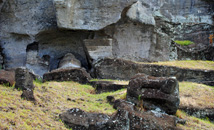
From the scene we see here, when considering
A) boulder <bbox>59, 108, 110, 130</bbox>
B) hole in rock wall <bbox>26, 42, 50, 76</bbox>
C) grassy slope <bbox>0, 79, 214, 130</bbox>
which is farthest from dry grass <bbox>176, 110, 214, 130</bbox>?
hole in rock wall <bbox>26, 42, 50, 76</bbox>

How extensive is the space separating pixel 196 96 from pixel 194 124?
2.14 meters

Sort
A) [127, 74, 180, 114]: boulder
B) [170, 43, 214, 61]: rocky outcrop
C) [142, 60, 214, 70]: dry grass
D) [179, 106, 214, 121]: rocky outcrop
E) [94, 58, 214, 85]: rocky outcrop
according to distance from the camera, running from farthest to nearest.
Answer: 1. [170, 43, 214, 61]: rocky outcrop
2. [142, 60, 214, 70]: dry grass
3. [94, 58, 214, 85]: rocky outcrop
4. [179, 106, 214, 121]: rocky outcrop
5. [127, 74, 180, 114]: boulder

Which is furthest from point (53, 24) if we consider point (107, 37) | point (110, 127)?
point (110, 127)

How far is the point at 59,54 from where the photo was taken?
1709cm

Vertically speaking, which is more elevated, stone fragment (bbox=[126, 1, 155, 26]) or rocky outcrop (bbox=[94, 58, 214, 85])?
stone fragment (bbox=[126, 1, 155, 26])

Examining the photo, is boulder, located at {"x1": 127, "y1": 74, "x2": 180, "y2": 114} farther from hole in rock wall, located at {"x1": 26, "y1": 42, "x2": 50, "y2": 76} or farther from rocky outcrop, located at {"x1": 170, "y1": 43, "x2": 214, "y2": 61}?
rocky outcrop, located at {"x1": 170, "y1": 43, "x2": 214, "y2": 61}

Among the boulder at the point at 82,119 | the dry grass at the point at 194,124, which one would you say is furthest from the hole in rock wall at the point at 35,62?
the dry grass at the point at 194,124

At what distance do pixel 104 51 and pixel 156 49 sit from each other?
134 inches

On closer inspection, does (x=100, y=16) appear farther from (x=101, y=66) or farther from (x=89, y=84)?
(x=89, y=84)

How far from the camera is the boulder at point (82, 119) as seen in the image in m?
7.09

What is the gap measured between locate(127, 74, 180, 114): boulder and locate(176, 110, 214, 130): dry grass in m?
0.42

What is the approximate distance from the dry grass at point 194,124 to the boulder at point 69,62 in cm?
731

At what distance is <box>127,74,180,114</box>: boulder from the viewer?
8.15m

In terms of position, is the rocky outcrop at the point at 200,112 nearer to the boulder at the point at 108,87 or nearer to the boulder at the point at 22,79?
the boulder at the point at 108,87
